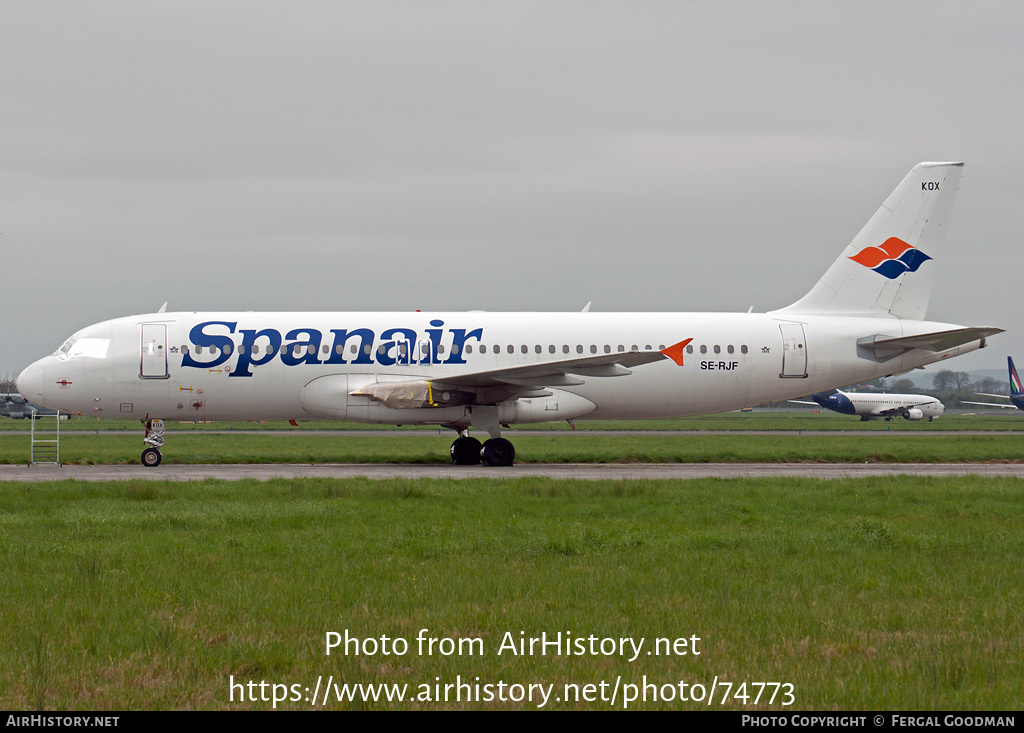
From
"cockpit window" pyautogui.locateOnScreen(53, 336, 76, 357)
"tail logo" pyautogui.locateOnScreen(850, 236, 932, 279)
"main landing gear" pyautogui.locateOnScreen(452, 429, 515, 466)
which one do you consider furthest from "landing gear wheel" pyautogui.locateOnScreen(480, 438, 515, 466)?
"tail logo" pyautogui.locateOnScreen(850, 236, 932, 279)

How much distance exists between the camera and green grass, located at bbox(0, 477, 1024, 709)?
660 cm

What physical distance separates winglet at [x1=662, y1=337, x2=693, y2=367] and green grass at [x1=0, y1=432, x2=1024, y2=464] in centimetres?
355

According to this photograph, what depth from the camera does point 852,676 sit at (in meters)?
6.50

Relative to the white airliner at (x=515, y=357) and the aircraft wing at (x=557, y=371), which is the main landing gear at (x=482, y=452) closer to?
the white airliner at (x=515, y=357)

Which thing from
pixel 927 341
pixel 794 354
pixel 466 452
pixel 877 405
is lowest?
pixel 877 405

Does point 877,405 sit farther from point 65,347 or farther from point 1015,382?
point 65,347

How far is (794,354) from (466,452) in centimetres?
943

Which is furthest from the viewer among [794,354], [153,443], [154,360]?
[794,354]

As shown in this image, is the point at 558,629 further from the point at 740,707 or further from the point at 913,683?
the point at 913,683

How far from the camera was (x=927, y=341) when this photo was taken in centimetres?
2770

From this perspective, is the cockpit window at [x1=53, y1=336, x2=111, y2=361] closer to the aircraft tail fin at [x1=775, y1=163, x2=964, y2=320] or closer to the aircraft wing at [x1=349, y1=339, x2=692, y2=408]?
the aircraft wing at [x1=349, y1=339, x2=692, y2=408]

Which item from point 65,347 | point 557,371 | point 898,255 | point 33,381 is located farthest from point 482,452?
point 898,255

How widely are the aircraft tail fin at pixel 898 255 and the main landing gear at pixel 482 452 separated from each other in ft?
31.4
